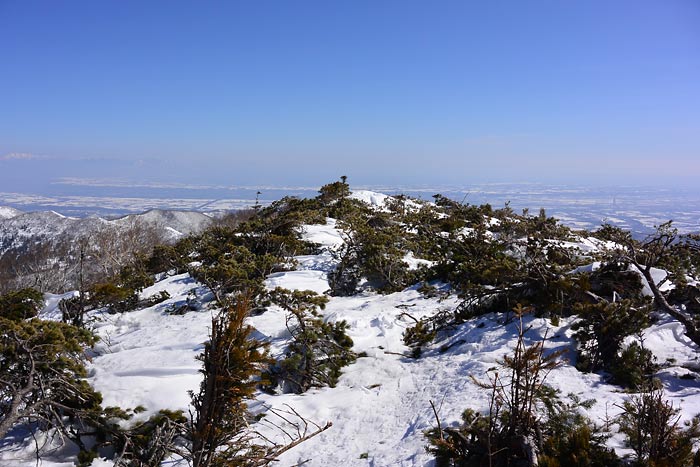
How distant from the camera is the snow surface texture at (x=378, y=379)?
415 cm

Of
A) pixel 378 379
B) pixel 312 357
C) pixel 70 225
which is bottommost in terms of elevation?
pixel 70 225

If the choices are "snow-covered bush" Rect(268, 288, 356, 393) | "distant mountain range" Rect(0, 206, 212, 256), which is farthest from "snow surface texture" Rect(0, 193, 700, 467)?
"distant mountain range" Rect(0, 206, 212, 256)

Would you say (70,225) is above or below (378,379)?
below

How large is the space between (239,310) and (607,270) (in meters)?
6.39

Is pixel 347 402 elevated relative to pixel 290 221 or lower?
lower

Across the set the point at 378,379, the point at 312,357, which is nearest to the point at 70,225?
the point at 312,357

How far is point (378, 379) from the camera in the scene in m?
5.68

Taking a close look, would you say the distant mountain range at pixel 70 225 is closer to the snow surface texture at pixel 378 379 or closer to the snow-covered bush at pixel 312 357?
the snow surface texture at pixel 378 379

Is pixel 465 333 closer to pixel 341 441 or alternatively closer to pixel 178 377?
pixel 341 441

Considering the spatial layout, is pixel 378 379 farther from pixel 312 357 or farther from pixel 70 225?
pixel 70 225

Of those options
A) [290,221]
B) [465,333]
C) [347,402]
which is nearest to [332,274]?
[290,221]

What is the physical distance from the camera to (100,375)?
18.4ft

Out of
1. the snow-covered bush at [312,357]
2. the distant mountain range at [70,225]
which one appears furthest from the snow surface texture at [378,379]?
the distant mountain range at [70,225]

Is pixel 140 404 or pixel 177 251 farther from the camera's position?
pixel 177 251
